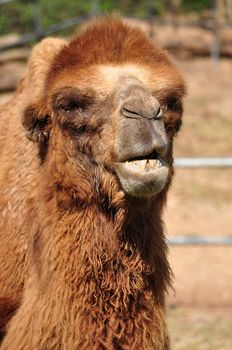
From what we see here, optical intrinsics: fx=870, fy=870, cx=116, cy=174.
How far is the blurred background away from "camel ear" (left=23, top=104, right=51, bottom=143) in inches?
35.7

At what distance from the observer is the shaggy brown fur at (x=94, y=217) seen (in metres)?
3.97

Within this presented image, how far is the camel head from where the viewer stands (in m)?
3.72

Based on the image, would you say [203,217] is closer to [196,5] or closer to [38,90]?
[38,90]

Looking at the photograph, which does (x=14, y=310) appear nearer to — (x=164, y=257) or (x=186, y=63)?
(x=164, y=257)

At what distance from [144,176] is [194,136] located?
33.8 feet

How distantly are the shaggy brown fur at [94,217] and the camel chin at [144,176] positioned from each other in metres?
0.13

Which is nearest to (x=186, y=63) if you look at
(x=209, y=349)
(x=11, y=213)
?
(x=209, y=349)

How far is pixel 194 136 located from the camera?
45.6ft

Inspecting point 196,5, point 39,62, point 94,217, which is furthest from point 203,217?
point 196,5

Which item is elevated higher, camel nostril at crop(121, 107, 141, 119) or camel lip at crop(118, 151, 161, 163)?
camel nostril at crop(121, 107, 141, 119)

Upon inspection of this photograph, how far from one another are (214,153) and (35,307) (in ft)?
29.6

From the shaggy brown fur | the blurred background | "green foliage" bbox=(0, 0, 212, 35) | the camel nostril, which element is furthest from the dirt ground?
"green foliage" bbox=(0, 0, 212, 35)

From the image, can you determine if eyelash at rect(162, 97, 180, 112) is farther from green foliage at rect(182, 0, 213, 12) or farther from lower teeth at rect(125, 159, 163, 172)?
green foliage at rect(182, 0, 213, 12)

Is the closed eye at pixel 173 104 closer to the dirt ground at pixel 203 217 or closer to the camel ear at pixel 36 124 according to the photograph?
the camel ear at pixel 36 124
